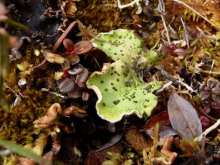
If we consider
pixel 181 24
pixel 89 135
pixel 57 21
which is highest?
pixel 57 21

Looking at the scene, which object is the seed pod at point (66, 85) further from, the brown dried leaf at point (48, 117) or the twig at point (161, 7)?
the twig at point (161, 7)

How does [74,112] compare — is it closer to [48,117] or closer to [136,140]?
[48,117]

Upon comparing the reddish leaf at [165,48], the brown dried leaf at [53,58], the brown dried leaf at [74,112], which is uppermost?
the brown dried leaf at [53,58]


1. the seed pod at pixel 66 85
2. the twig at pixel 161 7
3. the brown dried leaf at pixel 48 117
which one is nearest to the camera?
the brown dried leaf at pixel 48 117

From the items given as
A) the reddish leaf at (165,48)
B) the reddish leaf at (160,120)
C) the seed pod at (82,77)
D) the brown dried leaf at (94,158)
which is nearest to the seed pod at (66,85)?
the seed pod at (82,77)

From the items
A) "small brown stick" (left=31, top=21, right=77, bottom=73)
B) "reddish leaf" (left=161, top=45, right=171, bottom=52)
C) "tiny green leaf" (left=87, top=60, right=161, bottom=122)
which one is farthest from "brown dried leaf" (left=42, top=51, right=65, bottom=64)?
"reddish leaf" (left=161, top=45, right=171, bottom=52)

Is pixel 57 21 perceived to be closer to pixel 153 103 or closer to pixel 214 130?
pixel 153 103

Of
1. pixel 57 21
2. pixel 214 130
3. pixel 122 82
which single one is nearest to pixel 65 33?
pixel 57 21
